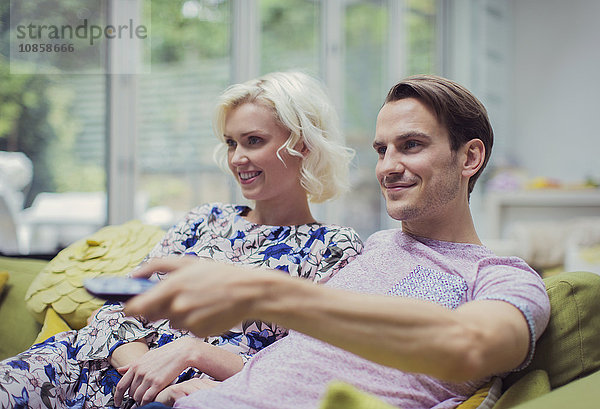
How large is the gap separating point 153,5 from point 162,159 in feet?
2.82

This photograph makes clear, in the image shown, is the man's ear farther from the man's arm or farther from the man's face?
the man's arm

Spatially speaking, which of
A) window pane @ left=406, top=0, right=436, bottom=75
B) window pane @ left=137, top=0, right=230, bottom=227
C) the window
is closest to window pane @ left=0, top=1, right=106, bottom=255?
the window

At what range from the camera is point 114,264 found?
1.77 metres

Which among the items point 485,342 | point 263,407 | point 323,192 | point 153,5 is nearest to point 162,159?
point 153,5

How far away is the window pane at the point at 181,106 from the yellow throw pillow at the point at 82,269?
152cm

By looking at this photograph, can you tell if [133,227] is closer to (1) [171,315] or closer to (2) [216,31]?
(1) [171,315]

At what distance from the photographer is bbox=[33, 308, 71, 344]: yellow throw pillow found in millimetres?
1668

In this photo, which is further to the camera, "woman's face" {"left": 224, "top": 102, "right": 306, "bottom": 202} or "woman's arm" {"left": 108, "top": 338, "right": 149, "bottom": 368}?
"woman's face" {"left": 224, "top": 102, "right": 306, "bottom": 202}

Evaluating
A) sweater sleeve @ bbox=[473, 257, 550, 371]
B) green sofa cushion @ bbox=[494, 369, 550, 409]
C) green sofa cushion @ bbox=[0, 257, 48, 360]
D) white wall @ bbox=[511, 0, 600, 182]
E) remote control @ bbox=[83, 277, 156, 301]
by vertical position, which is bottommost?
green sofa cushion @ bbox=[0, 257, 48, 360]

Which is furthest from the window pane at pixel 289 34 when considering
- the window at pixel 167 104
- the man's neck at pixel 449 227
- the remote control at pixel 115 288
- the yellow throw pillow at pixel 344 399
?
the yellow throw pillow at pixel 344 399

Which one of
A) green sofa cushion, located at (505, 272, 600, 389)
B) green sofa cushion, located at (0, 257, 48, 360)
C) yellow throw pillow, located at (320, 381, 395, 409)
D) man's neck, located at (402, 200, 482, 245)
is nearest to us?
yellow throw pillow, located at (320, 381, 395, 409)

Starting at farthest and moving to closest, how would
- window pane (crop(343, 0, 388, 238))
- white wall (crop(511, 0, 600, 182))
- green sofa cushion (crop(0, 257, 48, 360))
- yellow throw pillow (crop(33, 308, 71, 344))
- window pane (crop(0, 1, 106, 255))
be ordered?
white wall (crop(511, 0, 600, 182))
window pane (crop(343, 0, 388, 238))
window pane (crop(0, 1, 106, 255))
green sofa cushion (crop(0, 257, 48, 360))
yellow throw pillow (crop(33, 308, 71, 344))

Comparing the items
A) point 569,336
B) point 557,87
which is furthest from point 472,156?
point 557,87

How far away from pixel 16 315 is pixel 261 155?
103cm
